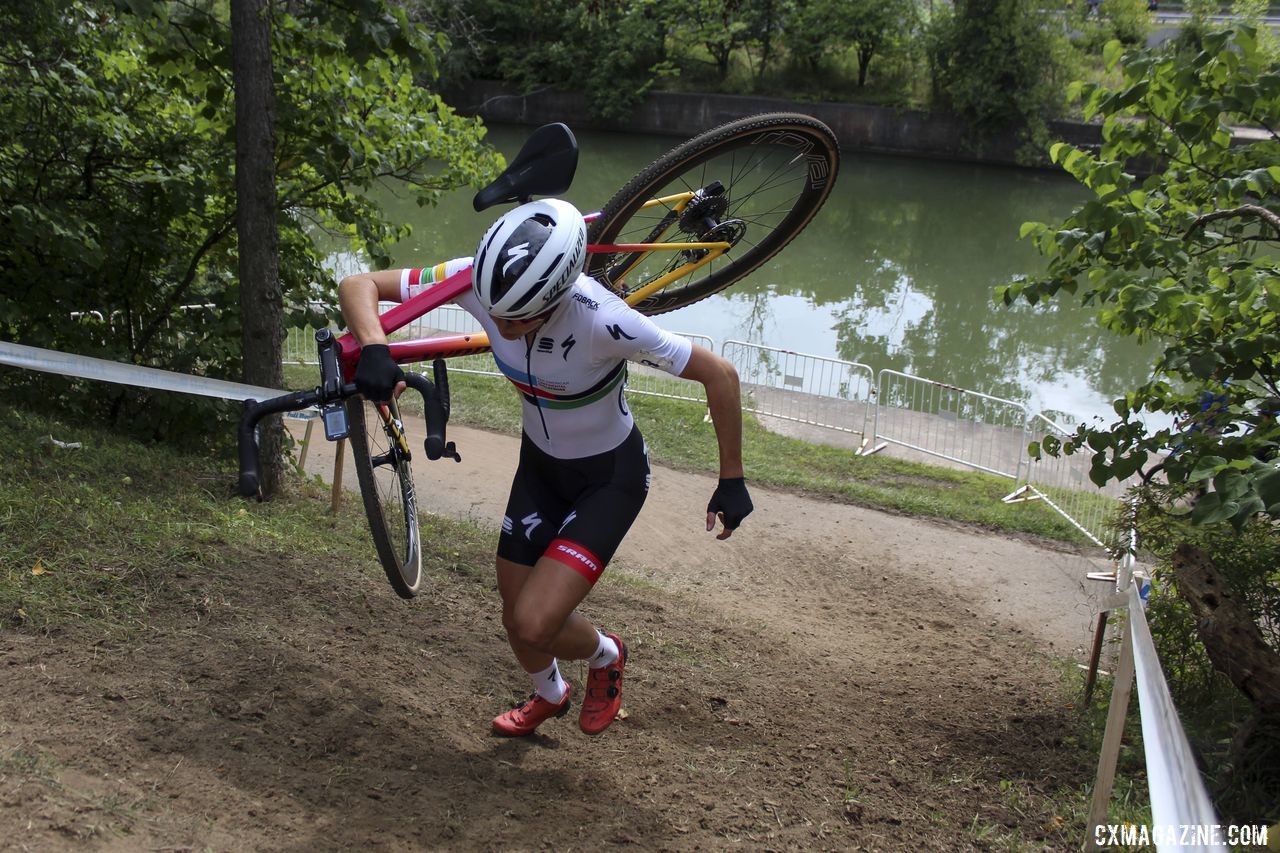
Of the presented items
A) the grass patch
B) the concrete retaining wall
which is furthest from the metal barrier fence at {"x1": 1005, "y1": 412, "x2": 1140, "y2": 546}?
the concrete retaining wall

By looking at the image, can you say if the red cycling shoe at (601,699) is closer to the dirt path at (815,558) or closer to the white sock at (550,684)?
the white sock at (550,684)

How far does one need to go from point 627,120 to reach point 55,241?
109 feet

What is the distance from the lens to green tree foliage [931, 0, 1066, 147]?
113 ft

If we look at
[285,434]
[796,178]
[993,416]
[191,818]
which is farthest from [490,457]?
[191,818]

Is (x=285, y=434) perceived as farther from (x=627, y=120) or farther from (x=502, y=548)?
(x=627, y=120)

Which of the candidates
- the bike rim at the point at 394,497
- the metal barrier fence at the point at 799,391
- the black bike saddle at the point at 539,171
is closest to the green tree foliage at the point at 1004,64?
the metal barrier fence at the point at 799,391

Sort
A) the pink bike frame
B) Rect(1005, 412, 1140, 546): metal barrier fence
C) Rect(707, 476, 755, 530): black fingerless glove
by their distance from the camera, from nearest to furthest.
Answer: Rect(707, 476, 755, 530): black fingerless glove < the pink bike frame < Rect(1005, 412, 1140, 546): metal barrier fence

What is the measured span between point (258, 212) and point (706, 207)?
2.70 metres

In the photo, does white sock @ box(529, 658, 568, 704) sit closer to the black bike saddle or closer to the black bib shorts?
the black bib shorts

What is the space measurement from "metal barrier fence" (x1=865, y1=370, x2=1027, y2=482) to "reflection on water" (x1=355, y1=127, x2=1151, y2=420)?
3.06 meters

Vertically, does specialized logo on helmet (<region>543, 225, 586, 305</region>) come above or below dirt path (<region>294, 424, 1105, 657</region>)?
above

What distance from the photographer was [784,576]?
28.5ft

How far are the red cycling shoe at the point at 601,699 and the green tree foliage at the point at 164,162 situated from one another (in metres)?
4.17

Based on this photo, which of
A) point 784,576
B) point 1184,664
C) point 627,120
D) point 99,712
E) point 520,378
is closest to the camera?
point 99,712
